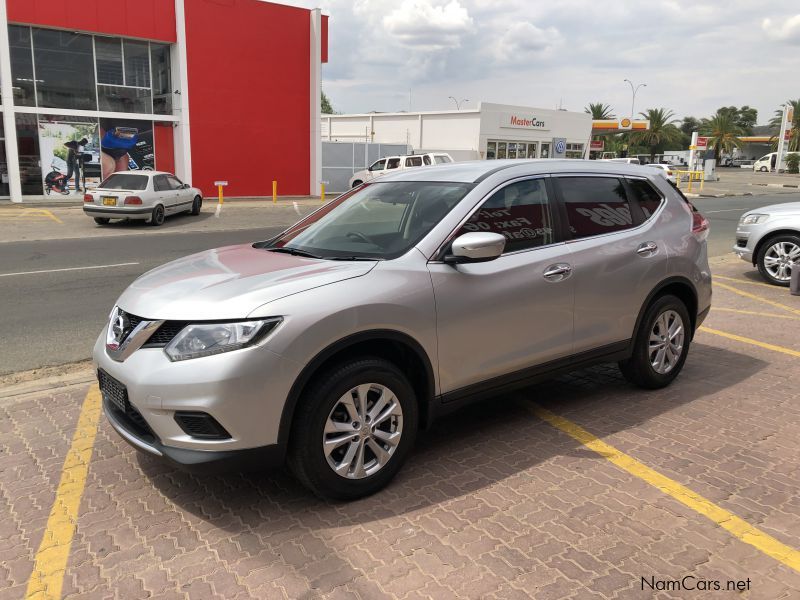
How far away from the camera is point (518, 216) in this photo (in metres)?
4.09

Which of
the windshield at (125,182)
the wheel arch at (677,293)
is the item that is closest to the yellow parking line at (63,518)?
the wheel arch at (677,293)

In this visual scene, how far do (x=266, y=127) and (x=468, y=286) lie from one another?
24.5m

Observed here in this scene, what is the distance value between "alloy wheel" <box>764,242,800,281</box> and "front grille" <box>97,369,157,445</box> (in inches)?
360

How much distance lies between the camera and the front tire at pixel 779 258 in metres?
9.20

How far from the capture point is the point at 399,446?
3.48 metres

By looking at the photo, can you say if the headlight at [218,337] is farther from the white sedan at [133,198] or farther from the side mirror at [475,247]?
the white sedan at [133,198]

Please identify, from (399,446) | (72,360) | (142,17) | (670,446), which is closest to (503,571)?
(399,446)

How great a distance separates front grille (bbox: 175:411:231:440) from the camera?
9.71 feet

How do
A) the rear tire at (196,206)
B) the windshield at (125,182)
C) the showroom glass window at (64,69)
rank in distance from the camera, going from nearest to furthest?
the windshield at (125,182) → the rear tire at (196,206) → the showroom glass window at (64,69)

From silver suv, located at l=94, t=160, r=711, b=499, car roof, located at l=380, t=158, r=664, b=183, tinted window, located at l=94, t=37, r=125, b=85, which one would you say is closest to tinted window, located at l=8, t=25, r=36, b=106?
tinted window, located at l=94, t=37, r=125, b=85

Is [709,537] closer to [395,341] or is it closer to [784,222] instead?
[395,341]

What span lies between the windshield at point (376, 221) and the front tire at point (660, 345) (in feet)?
6.18

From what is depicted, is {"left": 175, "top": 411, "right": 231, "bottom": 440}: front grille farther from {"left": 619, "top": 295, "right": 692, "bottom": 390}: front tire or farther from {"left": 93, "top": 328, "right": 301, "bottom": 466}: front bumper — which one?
{"left": 619, "top": 295, "right": 692, "bottom": 390}: front tire

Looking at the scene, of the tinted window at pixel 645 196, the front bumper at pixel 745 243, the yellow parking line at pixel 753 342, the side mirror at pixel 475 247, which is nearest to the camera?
the side mirror at pixel 475 247
